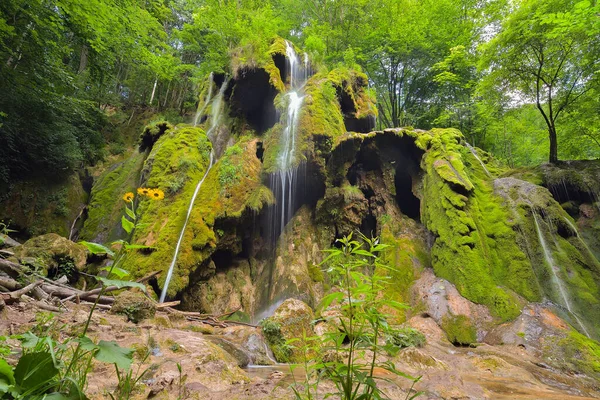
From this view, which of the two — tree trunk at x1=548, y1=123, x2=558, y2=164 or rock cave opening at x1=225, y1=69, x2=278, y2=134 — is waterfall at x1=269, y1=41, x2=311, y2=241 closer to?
rock cave opening at x1=225, y1=69, x2=278, y2=134

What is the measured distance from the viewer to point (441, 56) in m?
16.3

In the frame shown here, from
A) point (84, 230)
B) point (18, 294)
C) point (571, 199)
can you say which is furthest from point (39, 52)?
point (571, 199)

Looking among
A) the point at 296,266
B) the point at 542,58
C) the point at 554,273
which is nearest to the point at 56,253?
the point at 296,266

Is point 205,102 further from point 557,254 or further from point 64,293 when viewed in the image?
point 557,254

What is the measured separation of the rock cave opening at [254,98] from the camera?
12688 mm

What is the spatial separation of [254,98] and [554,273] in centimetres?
1233

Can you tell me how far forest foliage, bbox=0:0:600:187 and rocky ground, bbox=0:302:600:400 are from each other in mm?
5885

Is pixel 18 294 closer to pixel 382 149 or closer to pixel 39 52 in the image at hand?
pixel 39 52

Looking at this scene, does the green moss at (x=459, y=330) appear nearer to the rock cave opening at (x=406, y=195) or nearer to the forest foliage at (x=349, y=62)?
the rock cave opening at (x=406, y=195)

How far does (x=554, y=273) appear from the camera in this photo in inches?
286

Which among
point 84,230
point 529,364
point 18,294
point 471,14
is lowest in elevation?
point 529,364

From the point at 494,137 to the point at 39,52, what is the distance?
65.4ft

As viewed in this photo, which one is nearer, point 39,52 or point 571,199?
point 39,52

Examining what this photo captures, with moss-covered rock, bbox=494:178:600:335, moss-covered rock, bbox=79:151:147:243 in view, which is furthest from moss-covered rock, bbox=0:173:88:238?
moss-covered rock, bbox=494:178:600:335
